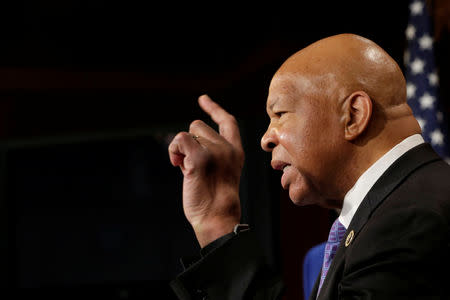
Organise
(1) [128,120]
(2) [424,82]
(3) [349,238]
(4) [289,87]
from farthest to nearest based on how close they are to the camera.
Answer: (1) [128,120] → (2) [424,82] → (4) [289,87] → (3) [349,238]

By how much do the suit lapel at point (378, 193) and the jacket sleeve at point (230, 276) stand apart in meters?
0.25

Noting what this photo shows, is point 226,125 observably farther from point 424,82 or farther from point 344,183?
point 424,82

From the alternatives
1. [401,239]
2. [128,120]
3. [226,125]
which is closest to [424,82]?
[226,125]

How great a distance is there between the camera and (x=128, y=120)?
4383 millimetres

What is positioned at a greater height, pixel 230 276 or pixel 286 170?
pixel 286 170

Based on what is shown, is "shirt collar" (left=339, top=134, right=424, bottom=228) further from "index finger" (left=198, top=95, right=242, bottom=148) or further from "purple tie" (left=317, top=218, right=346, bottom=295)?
"index finger" (left=198, top=95, right=242, bottom=148)

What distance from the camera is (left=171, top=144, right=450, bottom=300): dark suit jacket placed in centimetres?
79

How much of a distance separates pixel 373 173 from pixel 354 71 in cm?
18

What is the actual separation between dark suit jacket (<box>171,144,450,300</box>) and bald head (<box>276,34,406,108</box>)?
0.38 ft

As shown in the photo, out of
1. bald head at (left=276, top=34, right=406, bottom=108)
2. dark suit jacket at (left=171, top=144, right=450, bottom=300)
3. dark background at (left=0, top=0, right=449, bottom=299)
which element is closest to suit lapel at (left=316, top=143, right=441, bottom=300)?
dark suit jacket at (left=171, top=144, right=450, bottom=300)

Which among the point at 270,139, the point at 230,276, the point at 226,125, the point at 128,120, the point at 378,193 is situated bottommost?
the point at 230,276

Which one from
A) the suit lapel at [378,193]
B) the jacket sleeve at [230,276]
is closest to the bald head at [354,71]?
the suit lapel at [378,193]

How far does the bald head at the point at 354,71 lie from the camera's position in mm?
1025

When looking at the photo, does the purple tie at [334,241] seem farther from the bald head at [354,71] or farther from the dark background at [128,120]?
the dark background at [128,120]
